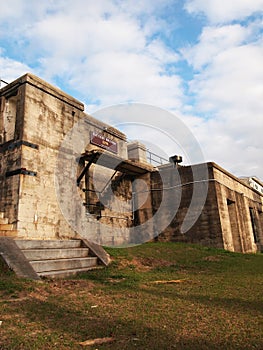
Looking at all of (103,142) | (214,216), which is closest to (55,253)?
(103,142)

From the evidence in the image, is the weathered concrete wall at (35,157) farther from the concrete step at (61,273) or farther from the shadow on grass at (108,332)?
the shadow on grass at (108,332)

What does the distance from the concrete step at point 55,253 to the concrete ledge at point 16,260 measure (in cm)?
42

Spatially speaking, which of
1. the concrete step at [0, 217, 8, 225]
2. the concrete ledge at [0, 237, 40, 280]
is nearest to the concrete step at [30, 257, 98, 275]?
the concrete ledge at [0, 237, 40, 280]

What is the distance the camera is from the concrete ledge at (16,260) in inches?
263

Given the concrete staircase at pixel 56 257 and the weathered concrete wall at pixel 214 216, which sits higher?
the weathered concrete wall at pixel 214 216

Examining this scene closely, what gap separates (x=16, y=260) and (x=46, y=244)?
5.92ft

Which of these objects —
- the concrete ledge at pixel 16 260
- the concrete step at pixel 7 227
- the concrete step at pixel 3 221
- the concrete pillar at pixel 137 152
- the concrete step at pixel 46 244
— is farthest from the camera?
the concrete pillar at pixel 137 152

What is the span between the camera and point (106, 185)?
52.7 feet

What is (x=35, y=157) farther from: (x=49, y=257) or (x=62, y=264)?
(x=62, y=264)

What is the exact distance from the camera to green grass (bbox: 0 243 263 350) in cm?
335

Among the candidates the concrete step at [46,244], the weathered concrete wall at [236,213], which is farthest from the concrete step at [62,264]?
the weathered concrete wall at [236,213]

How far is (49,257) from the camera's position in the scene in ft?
27.1

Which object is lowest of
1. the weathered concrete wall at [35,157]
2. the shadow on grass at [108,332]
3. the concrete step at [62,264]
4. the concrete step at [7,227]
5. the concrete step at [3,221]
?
the shadow on grass at [108,332]

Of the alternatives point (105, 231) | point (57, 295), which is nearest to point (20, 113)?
point (105, 231)
